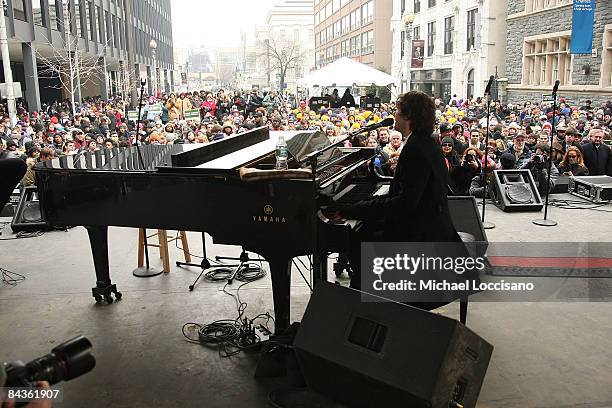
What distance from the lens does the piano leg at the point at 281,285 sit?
12.7 feet

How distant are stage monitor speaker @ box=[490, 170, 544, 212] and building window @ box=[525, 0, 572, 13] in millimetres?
17254

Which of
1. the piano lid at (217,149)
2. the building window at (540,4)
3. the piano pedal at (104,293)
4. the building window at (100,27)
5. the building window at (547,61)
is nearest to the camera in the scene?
the piano lid at (217,149)

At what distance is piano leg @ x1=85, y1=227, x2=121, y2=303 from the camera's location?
5207 millimetres

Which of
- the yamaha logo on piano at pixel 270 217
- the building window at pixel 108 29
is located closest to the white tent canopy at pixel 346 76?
the yamaha logo on piano at pixel 270 217

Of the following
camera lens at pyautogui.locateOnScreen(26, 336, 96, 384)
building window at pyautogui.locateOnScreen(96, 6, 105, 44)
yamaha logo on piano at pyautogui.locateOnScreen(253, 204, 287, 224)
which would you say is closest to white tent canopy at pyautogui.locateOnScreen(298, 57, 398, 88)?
yamaha logo on piano at pyautogui.locateOnScreen(253, 204, 287, 224)

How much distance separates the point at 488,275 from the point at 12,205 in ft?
25.1

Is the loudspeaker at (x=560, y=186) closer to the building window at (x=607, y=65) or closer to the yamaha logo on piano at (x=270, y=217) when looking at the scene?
the yamaha logo on piano at (x=270, y=217)

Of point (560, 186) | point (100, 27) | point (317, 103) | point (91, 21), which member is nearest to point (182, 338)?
point (560, 186)

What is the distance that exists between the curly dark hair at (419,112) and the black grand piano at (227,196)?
2.26ft

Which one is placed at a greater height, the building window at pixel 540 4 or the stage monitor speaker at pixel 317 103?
the building window at pixel 540 4

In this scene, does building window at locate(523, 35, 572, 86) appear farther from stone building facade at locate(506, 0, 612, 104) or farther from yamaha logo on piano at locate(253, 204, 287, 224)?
yamaha logo on piano at locate(253, 204, 287, 224)

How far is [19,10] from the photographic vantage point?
2306cm

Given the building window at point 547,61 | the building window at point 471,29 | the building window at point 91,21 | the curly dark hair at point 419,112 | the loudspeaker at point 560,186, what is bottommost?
the loudspeaker at point 560,186

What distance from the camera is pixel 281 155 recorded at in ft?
13.2
